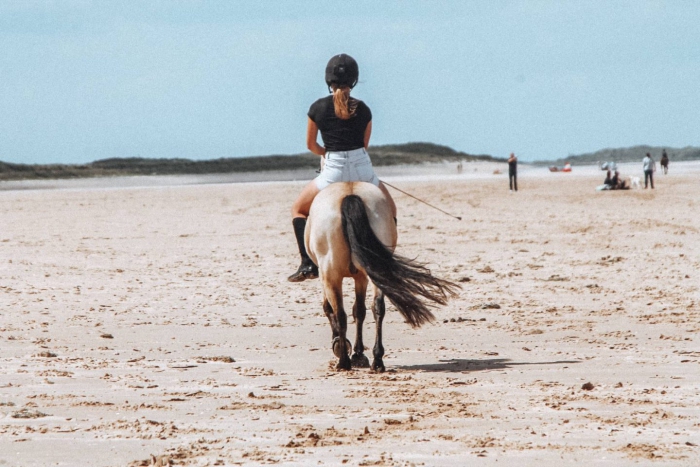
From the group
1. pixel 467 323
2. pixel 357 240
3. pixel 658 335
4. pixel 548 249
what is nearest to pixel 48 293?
pixel 467 323

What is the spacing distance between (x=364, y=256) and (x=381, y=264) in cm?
14

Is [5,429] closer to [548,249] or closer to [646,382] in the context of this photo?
[646,382]

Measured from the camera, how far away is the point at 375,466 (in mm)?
5301

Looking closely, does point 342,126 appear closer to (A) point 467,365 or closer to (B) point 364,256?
(B) point 364,256

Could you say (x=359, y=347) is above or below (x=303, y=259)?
below

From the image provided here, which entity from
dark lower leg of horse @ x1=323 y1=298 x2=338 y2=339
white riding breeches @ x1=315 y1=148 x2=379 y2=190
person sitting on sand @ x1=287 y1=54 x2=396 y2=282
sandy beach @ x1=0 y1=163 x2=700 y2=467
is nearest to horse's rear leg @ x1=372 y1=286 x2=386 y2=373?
sandy beach @ x1=0 y1=163 x2=700 y2=467

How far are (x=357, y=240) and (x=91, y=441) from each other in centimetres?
295

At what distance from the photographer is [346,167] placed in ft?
29.5

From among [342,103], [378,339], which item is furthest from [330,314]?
[342,103]

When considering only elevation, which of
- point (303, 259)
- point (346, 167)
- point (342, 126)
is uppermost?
point (342, 126)

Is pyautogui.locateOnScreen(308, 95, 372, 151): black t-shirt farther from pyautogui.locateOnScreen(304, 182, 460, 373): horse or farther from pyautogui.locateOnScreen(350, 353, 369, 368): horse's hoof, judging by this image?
pyautogui.locateOnScreen(350, 353, 369, 368): horse's hoof

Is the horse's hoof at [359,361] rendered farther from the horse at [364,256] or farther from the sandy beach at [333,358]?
the sandy beach at [333,358]

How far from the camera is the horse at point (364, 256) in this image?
27.2 ft

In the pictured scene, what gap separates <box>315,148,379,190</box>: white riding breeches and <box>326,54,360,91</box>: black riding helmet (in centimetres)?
57
